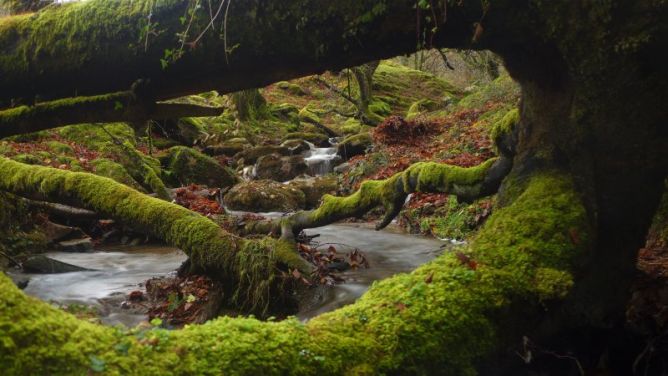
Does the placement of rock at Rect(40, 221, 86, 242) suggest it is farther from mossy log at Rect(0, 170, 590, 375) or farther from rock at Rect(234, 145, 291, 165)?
rock at Rect(234, 145, 291, 165)

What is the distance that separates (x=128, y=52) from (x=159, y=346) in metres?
2.23

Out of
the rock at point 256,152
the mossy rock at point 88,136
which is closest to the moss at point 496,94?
the rock at point 256,152

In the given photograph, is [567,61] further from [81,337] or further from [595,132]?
[81,337]

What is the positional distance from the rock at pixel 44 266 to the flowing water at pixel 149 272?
0.48 feet

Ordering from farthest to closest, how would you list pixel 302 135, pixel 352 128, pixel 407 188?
pixel 352 128 → pixel 302 135 → pixel 407 188

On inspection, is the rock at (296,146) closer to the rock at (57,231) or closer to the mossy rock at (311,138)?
the mossy rock at (311,138)

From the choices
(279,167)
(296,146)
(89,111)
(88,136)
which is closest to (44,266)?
(89,111)

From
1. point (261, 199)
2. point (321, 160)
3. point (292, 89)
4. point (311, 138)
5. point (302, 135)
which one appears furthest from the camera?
point (292, 89)

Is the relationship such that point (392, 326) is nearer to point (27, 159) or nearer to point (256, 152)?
point (27, 159)

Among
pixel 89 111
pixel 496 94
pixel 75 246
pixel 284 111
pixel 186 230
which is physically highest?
pixel 496 94

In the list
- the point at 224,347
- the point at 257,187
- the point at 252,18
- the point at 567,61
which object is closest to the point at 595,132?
the point at 567,61

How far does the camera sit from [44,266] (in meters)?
8.53

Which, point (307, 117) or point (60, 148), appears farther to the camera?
point (307, 117)

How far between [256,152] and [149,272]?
12136 millimetres
